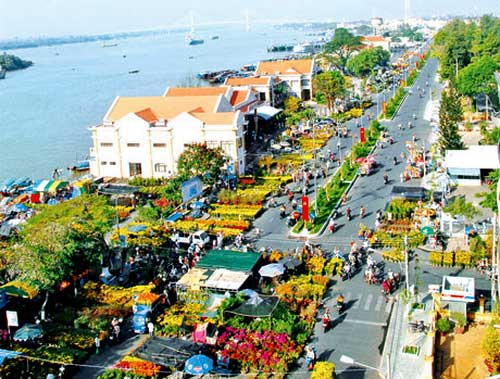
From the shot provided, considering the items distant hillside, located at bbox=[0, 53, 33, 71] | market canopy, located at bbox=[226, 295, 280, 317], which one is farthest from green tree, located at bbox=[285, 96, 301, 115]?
distant hillside, located at bbox=[0, 53, 33, 71]

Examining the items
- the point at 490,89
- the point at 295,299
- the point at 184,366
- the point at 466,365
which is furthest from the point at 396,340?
the point at 490,89

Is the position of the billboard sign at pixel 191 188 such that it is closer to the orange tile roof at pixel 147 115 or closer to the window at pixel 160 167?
the window at pixel 160 167

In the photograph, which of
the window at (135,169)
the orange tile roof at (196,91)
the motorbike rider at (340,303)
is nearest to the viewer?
the motorbike rider at (340,303)

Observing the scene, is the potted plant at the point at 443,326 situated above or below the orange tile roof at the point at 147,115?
below

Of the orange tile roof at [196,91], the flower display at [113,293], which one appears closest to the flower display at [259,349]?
the flower display at [113,293]

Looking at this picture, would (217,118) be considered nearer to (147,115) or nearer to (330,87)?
(147,115)

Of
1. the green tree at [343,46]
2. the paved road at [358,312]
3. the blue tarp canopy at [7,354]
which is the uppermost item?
the green tree at [343,46]
